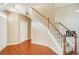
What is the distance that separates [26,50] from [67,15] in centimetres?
82

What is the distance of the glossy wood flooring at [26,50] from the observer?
80.8 inches

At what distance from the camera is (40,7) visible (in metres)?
2.08

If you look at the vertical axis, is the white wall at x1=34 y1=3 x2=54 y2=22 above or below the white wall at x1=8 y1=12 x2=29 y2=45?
above

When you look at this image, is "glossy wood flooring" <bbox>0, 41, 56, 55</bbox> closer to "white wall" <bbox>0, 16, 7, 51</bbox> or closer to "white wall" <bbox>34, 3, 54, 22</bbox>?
"white wall" <bbox>0, 16, 7, 51</bbox>

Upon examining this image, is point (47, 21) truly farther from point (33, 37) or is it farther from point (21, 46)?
point (21, 46)

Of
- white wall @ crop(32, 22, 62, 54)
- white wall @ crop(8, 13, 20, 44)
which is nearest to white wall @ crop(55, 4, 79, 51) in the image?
white wall @ crop(32, 22, 62, 54)

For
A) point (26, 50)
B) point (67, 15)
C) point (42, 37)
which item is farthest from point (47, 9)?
point (26, 50)

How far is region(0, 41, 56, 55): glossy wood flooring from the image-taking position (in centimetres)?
205

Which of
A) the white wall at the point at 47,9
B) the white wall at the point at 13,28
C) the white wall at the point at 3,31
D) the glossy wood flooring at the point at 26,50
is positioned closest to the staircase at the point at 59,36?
the white wall at the point at 47,9

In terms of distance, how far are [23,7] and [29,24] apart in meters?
0.28

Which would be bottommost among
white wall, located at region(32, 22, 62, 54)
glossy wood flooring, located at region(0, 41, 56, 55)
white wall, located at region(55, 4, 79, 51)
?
glossy wood flooring, located at region(0, 41, 56, 55)

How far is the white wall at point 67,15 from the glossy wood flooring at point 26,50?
48 cm

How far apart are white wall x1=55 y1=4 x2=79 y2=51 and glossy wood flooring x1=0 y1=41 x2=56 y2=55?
0.48 m

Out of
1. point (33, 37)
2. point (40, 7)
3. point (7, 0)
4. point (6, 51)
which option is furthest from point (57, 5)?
point (6, 51)
